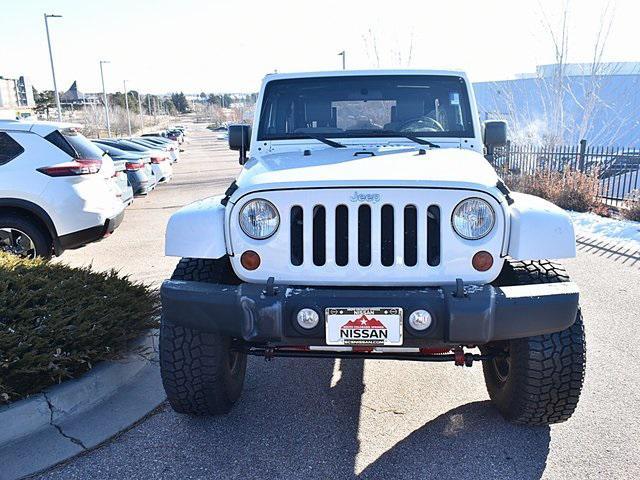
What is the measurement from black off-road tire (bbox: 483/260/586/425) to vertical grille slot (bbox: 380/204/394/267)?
0.72 meters

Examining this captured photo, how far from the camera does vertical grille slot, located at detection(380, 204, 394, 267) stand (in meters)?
2.68

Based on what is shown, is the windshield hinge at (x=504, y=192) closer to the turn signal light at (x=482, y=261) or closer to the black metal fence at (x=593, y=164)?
the turn signal light at (x=482, y=261)

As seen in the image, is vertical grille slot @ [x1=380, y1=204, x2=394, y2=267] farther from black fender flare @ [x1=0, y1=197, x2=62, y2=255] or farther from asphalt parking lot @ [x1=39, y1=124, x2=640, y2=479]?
black fender flare @ [x1=0, y1=197, x2=62, y2=255]

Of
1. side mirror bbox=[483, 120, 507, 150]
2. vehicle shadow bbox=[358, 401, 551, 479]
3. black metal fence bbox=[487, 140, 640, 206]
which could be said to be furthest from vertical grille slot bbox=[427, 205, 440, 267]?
black metal fence bbox=[487, 140, 640, 206]

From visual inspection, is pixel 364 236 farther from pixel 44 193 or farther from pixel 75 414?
pixel 44 193

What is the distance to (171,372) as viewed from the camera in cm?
303

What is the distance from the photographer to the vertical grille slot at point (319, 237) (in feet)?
8.96

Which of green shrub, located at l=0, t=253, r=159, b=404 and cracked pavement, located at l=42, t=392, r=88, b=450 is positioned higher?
green shrub, located at l=0, t=253, r=159, b=404

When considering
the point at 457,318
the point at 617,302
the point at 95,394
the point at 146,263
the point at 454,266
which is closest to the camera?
the point at 457,318

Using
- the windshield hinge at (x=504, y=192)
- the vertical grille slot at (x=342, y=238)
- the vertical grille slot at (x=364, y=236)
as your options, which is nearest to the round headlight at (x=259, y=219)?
the vertical grille slot at (x=342, y=238)

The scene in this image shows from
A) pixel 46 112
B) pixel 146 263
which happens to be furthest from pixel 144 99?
pixel 146 263

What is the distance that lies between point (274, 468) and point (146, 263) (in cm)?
482

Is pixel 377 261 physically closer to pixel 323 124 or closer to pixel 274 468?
pixel 274 468

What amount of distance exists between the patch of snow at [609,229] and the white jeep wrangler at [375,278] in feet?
18.9
